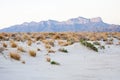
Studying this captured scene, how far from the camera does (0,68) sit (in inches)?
351

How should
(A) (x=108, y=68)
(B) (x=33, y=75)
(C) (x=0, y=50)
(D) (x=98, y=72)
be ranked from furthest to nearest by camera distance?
(C) (x=0, y=50), (A) (x=108, y=68), (D) (x=98, y=72), (B) (x=33, y=75)

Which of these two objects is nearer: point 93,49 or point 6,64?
point 6,64

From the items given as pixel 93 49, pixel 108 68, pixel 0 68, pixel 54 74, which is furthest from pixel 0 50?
pixel 93 49

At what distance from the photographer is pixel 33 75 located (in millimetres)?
8352

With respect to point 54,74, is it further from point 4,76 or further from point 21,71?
point 4,76

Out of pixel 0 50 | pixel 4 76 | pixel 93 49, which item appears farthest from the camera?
pixel 93 49

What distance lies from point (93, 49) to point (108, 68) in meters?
5.74

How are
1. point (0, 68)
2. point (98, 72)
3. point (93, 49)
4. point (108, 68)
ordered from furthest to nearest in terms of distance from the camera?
point (93, 49) < point (108, 68) < point (98, 72) < point (0, 68)

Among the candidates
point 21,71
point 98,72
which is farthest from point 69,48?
point 21,71

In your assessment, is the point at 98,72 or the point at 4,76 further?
the point at 98,72

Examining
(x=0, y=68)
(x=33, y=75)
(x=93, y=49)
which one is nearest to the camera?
(x=33, y=75)

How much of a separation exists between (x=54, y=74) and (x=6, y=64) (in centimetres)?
201

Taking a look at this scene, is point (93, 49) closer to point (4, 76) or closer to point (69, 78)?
point (69, 78)

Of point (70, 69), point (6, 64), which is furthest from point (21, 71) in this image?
point (70, 69)
